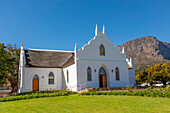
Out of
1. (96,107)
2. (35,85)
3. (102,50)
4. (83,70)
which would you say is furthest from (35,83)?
(96,107)

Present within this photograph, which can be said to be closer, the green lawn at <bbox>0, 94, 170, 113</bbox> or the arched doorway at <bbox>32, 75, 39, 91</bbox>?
the green lawn at <bbox>0, 94, 170, 113</bbox>

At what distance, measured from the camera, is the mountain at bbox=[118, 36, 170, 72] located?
12381cm

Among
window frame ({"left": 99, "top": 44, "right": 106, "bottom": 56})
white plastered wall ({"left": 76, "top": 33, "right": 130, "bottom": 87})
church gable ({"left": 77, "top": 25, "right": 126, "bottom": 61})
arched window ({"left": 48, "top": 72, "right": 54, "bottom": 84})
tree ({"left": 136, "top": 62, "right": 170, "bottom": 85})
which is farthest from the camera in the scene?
tree ({"left": 136, "top": 62, "right": 170, "bottom": 85})

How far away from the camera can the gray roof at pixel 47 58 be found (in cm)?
3137

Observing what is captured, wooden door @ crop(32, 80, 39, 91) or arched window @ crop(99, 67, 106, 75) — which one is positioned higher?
arched window @ crop(99, 67, 106, 75)

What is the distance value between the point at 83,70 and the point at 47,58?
989 cm

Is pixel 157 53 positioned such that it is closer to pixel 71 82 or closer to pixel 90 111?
pixel 71 82

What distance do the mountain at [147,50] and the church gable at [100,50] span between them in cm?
8711

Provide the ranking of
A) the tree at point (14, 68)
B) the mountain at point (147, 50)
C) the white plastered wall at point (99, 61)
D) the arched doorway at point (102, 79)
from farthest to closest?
the mountain at point (147, 50) → the tree at point (14, 68) → the arched doorway at point (102, 79) → the white plastered wall at point (99, 61)

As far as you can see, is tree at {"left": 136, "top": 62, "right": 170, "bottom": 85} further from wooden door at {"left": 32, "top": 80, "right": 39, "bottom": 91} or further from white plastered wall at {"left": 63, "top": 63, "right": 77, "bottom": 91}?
wooden door at {"left": 32, "top": 80, "right": 39, "bottom": 91}

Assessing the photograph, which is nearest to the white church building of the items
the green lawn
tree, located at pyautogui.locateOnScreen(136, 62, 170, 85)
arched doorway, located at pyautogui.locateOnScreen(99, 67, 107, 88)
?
arched doorway, located at pyautogui.locateOnScreen(99, 67, 107, 88)

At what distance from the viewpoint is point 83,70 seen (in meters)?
27.6

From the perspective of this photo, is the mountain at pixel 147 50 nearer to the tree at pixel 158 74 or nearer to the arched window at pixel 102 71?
the tree at pixel 158 74

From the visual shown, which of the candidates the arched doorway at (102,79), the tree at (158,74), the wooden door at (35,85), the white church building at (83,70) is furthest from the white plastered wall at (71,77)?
the tree at (158,74)
